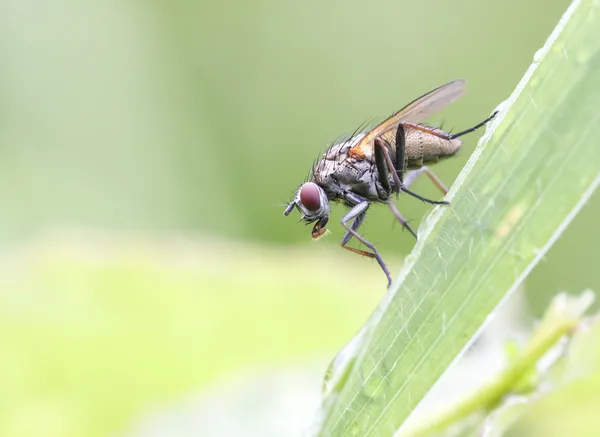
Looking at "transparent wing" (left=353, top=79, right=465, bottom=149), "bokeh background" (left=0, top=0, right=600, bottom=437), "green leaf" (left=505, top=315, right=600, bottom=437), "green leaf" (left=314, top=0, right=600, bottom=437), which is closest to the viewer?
"green leaf" (left=314, top=0, right=600, bottom=437)

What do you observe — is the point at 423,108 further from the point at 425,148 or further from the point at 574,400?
the point at 574,400

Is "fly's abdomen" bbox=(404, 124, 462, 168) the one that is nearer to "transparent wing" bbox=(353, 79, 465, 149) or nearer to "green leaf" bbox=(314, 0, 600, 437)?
"transparent wing" bbox=(353, 79, 465, 149)

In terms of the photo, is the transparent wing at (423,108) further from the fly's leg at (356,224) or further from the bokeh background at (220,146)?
the bokeh background at (220,146)

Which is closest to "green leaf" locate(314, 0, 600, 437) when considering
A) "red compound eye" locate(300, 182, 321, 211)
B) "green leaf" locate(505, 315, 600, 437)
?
"green leaf" locate(505, 315, 600, 437)

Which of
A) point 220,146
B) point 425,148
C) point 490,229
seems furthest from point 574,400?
point 220,146

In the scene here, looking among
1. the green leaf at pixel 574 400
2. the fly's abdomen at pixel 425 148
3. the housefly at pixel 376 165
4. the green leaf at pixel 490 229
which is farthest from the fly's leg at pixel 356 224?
the green leaf at pixel 490 229

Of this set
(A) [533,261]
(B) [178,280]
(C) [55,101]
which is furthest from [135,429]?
(C) [55,101]
